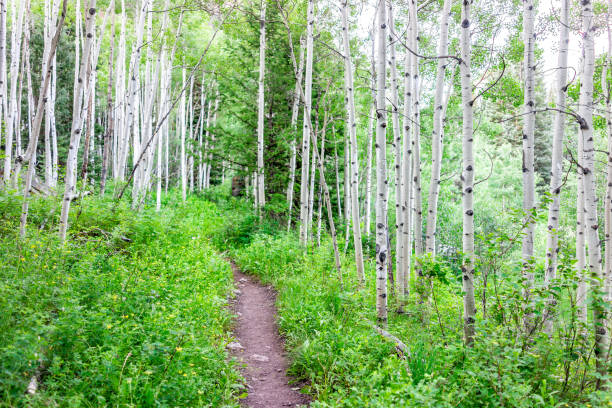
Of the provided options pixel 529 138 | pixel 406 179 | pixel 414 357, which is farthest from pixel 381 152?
pixel 414 357

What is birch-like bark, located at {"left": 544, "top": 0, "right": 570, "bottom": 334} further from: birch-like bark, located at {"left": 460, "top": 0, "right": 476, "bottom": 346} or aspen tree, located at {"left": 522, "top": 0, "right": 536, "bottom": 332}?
birch-like bark, located at {"left": 460, "top": 0, "right": 476, "bottom": 346}

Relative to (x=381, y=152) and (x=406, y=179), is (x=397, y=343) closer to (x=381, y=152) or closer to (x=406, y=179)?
(x=381, y=152)

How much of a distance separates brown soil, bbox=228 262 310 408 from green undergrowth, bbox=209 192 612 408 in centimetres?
19

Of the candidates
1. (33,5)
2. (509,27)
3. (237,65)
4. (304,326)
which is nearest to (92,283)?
(304,326)

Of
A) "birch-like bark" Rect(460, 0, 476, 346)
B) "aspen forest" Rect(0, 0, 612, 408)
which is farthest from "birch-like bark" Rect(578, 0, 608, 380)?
"birch-like bark" Rect(460, 0, 476, 346)

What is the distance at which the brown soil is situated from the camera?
13.8 ft

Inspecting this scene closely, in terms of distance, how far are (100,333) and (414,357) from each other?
3001 millimetres

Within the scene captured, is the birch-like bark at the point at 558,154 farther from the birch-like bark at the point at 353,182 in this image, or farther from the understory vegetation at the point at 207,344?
the birch-like bark at the point at 353,182

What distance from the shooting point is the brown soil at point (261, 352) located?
4.21 m

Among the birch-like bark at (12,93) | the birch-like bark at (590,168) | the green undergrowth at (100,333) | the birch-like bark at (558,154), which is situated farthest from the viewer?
the birch-like bark at (12,93)

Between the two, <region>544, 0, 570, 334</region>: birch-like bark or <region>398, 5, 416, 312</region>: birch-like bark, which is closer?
<region>544, 0, 570, 334</region>: birch-like bark

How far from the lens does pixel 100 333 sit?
355 cm

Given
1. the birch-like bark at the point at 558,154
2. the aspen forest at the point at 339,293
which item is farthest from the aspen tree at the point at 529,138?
the birch-like bark at the point at 558,154

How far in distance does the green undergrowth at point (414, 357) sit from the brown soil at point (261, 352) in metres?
0.19
